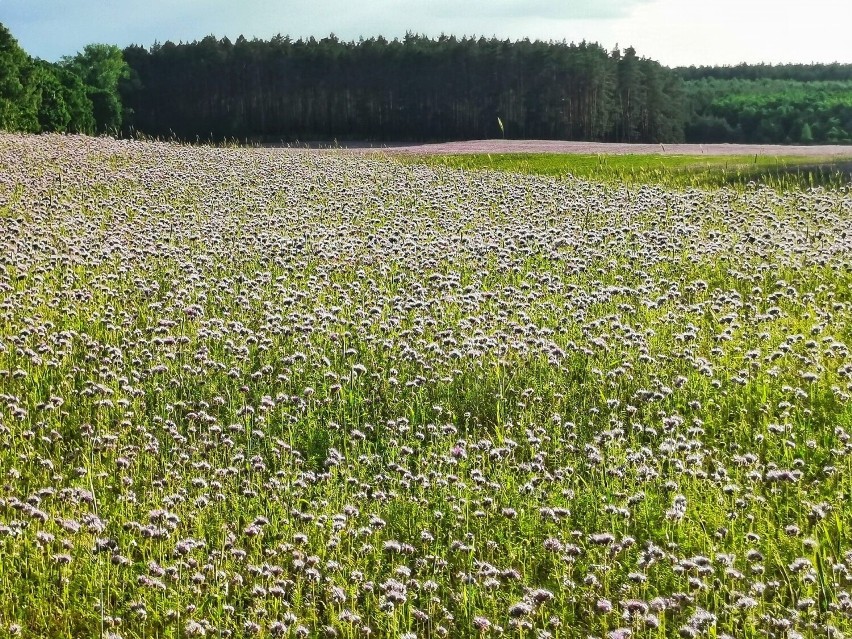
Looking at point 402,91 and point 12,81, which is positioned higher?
point 402,91

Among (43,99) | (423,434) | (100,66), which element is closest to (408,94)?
(100,66)

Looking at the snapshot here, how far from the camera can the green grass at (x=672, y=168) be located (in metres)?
24.1

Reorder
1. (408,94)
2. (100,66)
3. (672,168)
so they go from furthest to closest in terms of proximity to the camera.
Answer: (100,66), (408,94), (672,168)

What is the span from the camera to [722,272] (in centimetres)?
1301

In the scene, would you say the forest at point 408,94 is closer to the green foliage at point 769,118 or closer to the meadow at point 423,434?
the green foliage at point 769,118

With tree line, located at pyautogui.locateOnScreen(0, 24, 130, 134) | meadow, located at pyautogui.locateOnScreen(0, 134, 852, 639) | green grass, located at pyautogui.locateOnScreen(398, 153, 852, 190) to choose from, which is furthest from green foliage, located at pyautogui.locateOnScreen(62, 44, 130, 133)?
meadow, located at pyautogui.locateOnScreen(0, 134, 852, 639)

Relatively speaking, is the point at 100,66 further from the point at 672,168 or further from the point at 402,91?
Answer: the point at 672,168

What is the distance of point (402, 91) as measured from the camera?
309 ft

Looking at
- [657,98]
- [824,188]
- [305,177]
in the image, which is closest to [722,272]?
[824,188]

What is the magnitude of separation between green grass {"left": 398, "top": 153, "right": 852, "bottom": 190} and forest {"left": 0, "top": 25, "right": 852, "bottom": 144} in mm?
53728

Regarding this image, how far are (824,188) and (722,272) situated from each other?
10345 millimetres

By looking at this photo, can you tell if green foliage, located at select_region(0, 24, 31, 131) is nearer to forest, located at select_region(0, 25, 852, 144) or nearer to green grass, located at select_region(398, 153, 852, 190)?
forest, located at select_region(0, 25, 852, 144)

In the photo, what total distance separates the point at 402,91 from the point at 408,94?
670mm

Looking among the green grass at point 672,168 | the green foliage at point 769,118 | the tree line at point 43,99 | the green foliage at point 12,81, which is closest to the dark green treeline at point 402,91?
the tree line at point 43,99
